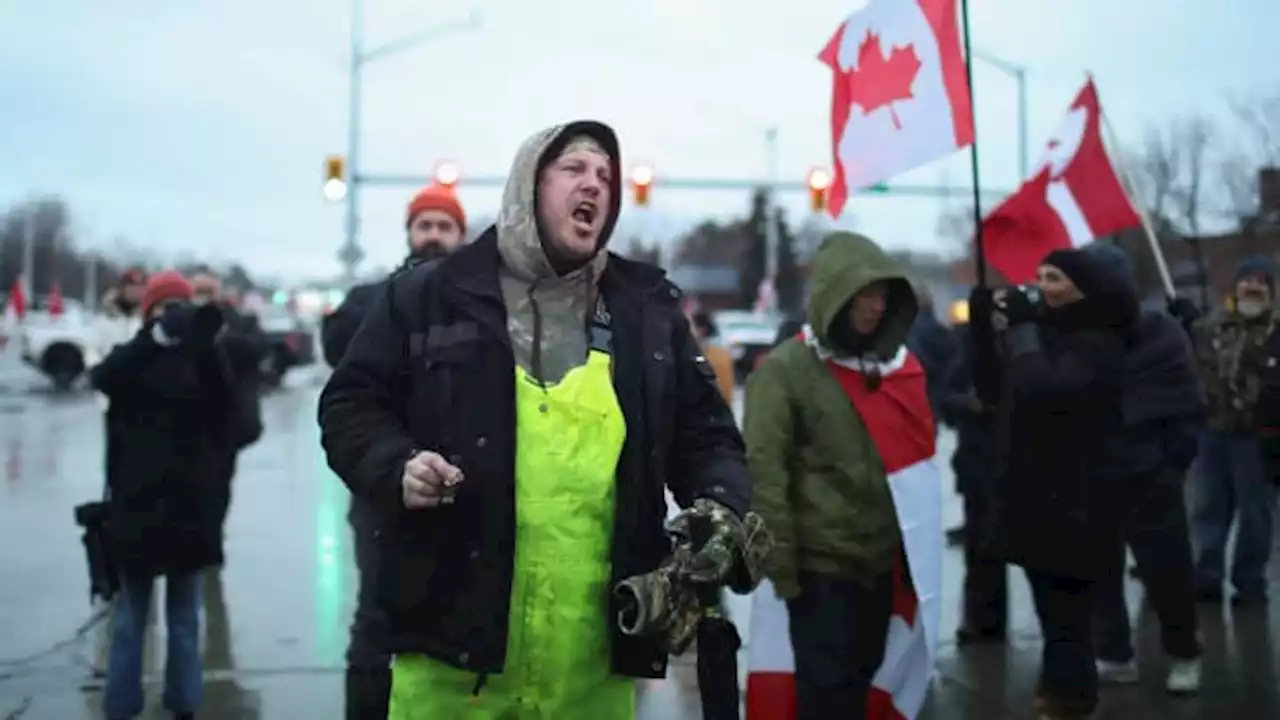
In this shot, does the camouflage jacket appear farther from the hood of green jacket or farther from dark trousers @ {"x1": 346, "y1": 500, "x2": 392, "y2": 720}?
dark trousers @ {"x1": 346, "y1": 500, "x2": 392, "y2": 720}

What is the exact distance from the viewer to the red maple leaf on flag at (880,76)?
5.72 metres

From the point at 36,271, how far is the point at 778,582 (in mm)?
97237

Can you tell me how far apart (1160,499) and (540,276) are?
4288 mm

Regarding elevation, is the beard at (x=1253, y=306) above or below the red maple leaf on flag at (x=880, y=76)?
below

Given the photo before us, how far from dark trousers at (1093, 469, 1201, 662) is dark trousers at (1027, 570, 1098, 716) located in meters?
1.10

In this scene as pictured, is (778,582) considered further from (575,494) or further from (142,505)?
(142,505)

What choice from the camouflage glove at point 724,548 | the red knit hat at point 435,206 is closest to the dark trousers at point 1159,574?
the red knit hat at point 435,206

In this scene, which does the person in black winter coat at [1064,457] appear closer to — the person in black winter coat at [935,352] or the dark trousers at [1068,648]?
the dark trousers at [1068,648]

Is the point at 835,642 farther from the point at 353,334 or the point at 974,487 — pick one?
the point at 974,487

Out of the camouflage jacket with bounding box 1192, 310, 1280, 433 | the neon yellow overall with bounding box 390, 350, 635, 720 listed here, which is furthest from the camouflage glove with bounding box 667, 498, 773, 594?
the camouflage jacket with bounding box 1192, 310, 1280, 433

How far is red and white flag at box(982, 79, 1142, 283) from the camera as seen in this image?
7109 millimetres

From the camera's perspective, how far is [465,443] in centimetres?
271

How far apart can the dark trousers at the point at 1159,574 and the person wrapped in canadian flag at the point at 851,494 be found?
183cm

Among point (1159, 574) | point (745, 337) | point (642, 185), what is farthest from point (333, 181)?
point (1159, 574)
